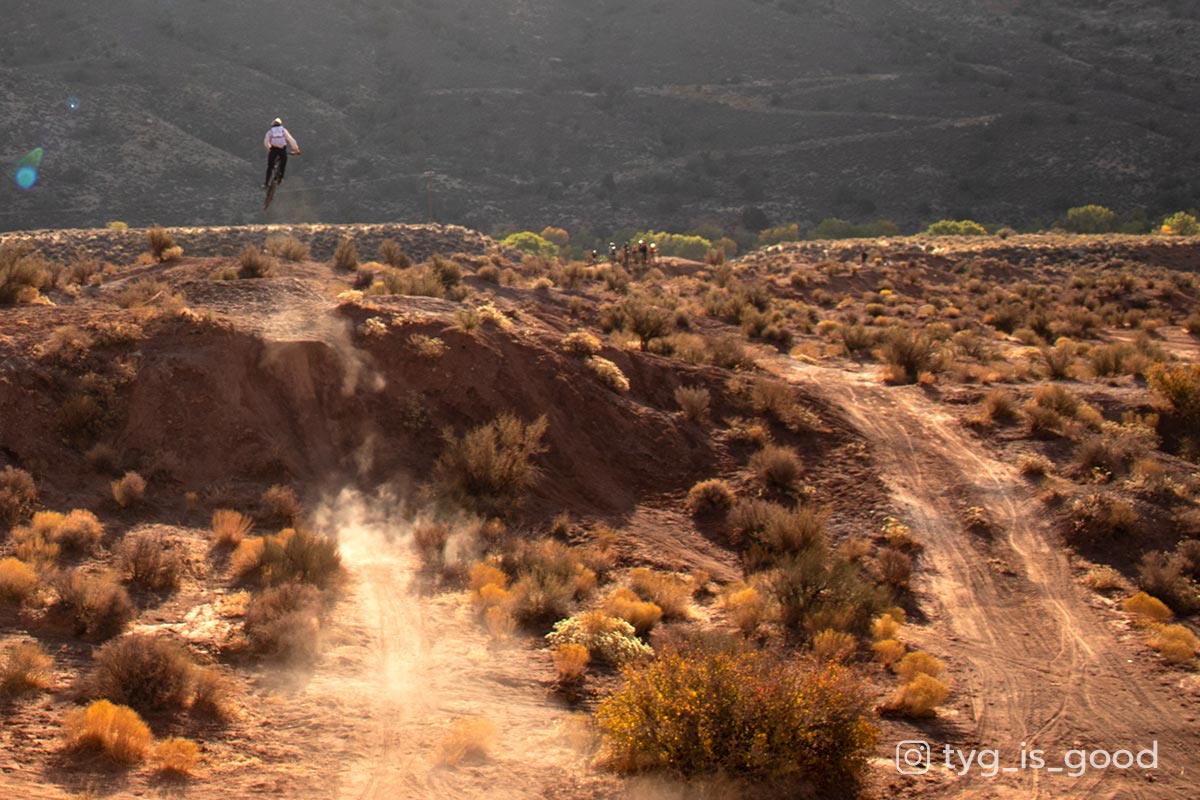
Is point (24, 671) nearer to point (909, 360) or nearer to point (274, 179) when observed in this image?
point (274, 179)

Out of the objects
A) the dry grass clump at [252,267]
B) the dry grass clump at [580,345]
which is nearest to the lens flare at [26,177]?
the dry grass clump at [252,267]

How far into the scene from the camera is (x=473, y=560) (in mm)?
15383

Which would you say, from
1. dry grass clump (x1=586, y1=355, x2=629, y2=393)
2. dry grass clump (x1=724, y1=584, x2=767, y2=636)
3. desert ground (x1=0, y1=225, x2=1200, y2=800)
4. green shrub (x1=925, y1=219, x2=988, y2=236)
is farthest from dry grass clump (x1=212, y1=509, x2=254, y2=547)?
green shrub (x1=925, y1=219, x2=988, y2=236)

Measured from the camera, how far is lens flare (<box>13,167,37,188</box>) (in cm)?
6284

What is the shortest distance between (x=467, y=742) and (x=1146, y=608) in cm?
1019

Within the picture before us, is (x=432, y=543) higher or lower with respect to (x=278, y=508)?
higher

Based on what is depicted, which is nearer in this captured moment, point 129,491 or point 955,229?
point 129,491

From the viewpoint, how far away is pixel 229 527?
14.7 m

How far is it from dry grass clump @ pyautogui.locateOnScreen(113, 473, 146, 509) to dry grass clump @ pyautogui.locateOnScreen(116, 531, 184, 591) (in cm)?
174

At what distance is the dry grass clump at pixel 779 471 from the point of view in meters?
19.2

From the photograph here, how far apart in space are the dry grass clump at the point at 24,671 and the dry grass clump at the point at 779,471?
40.5ft

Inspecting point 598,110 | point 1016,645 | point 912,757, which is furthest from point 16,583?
point 598,110

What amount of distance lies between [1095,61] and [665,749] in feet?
339

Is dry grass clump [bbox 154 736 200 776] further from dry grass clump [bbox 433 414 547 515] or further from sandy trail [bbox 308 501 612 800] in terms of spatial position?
dry grass clump [bbox 433 414 547 515]
